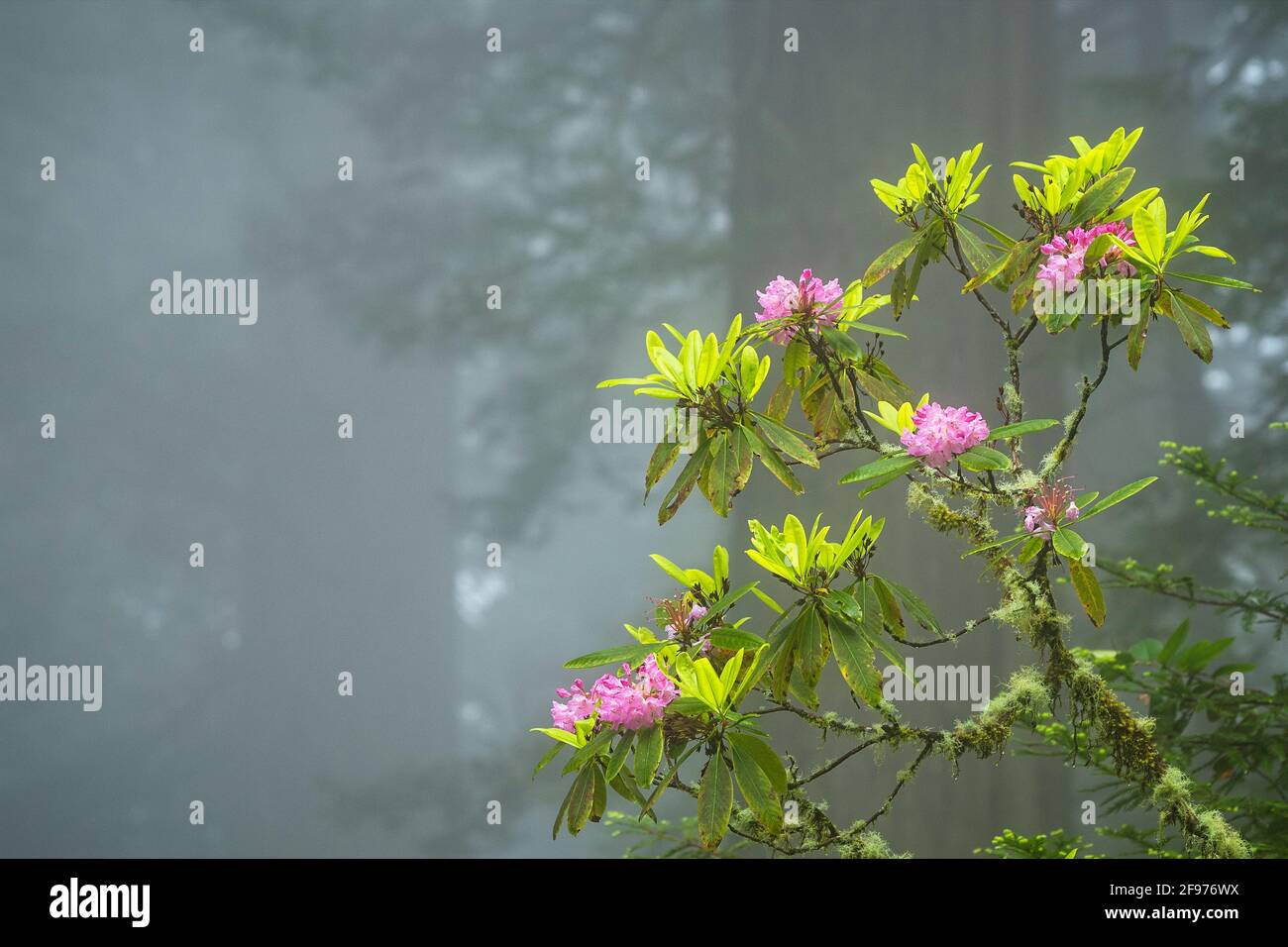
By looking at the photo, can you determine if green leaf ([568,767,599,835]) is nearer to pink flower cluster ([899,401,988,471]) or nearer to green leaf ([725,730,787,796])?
green leaf ([725,730,787,796])

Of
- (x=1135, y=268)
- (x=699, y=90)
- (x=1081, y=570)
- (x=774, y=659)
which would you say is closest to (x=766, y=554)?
(x=774, y=659)

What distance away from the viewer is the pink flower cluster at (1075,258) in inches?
45.5

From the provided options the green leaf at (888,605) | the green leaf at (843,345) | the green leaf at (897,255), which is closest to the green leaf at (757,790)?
the green leaf at (888,605)

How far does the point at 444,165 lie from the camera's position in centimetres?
316

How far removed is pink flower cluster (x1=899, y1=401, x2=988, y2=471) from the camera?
112cm

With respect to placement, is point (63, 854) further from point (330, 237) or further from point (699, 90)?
point (699, 90)

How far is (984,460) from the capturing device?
3.59ft

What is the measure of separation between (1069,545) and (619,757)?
1.68 feet
